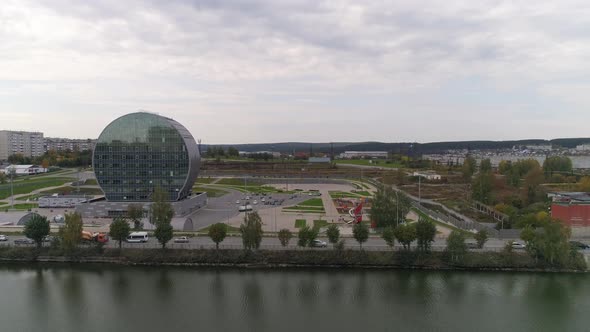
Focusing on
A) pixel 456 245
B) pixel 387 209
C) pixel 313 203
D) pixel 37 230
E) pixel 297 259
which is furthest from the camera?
pixel 313 203

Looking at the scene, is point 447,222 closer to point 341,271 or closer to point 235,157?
point 341,271

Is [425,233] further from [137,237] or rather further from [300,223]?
[137,237]

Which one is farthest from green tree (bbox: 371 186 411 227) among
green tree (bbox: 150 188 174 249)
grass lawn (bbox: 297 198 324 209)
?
green tree (bbox: 150 188 174 249)

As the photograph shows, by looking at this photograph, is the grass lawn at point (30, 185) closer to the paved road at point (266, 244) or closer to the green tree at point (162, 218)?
the paved road at point (266, 244)

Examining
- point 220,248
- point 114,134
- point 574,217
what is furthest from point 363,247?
point 114,134

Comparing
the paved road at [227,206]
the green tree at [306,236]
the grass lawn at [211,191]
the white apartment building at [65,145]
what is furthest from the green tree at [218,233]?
the white apartment building at [65,145]

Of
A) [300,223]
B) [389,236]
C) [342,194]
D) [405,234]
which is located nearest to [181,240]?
[300,223]
